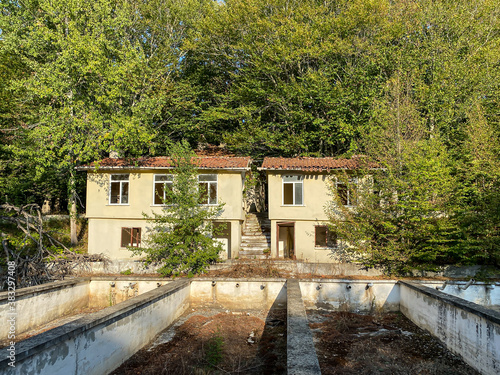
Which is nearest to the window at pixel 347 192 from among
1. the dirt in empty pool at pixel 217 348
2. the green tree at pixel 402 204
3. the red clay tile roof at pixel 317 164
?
the green tree at pixel 402 204

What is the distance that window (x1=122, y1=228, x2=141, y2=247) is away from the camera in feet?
68.9

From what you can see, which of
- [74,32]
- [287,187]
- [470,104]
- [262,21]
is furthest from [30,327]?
[470,104]

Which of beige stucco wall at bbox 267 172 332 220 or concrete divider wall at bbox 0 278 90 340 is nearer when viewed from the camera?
concrete divider wall at bbox 0 278 90 340

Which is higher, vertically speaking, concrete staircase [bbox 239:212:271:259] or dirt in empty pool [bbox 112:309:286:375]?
concrete staircase [bbox 239:212:271:259]

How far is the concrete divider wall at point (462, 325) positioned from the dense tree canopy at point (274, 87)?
17.9ft

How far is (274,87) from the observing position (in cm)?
2770

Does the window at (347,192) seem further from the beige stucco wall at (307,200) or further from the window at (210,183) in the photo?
the window at (210,183)

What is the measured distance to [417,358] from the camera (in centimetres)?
917

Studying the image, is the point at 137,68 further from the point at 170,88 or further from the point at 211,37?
the point at 211,37

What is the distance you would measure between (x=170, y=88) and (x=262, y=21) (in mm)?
8435

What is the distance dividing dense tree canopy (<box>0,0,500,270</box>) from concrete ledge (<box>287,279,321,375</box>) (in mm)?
9568

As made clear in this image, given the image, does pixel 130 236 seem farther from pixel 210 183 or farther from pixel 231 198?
pixel 231 198

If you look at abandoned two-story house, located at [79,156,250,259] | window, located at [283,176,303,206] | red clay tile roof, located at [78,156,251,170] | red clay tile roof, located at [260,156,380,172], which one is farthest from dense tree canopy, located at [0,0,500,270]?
window, located at [283,176,303,206]

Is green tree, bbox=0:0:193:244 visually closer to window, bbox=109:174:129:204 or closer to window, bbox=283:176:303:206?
window, bbox=109:174:129:204
